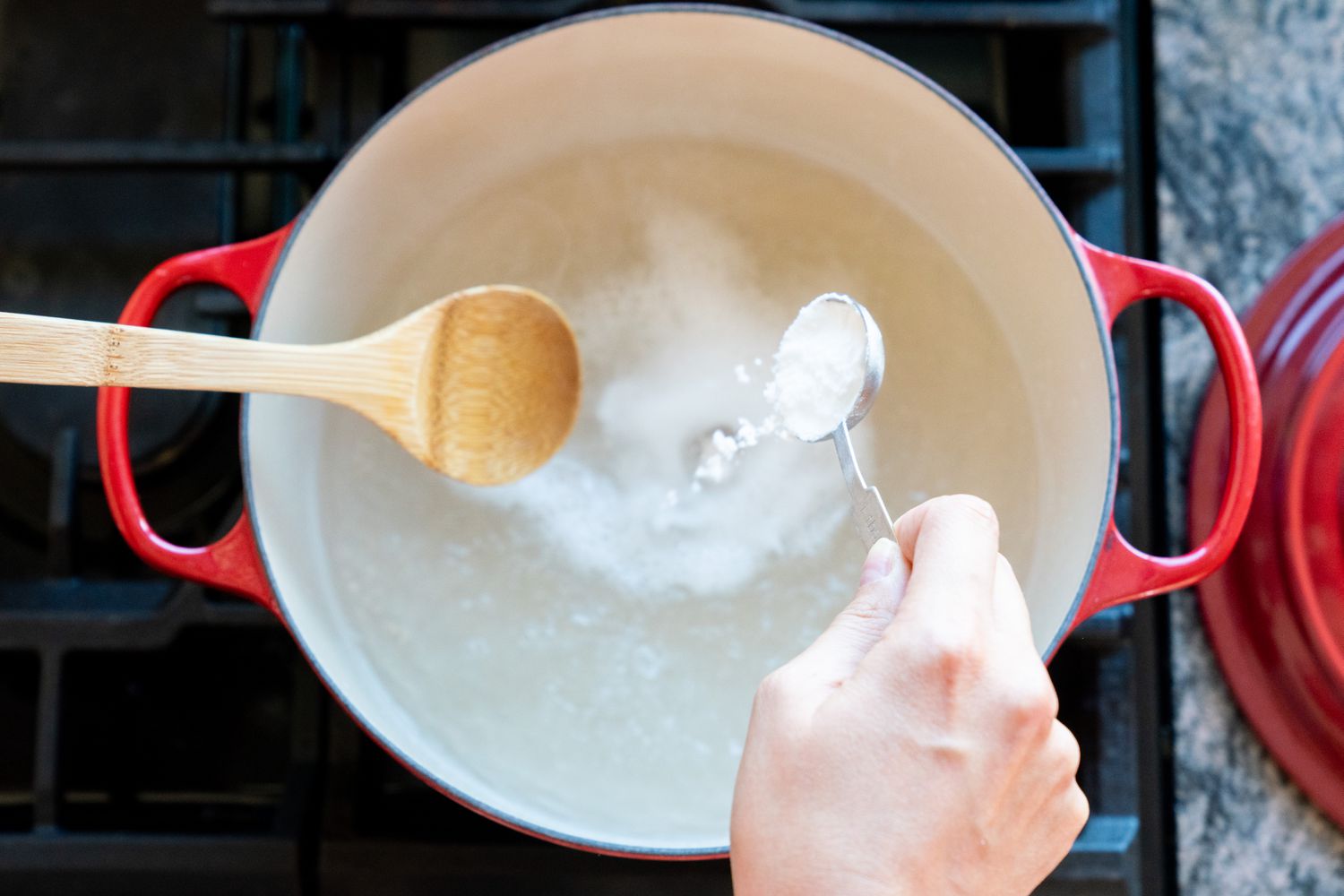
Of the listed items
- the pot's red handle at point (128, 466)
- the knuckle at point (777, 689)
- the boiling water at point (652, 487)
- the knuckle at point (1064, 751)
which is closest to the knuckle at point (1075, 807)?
the knuckle at point (1064, 751)

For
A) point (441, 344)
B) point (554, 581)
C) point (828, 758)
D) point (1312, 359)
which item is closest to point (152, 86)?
point (441, 344)

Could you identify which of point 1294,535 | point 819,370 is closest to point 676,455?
point 819,370

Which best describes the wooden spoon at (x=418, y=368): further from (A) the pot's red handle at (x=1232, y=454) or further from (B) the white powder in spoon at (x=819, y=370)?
(A) the pot's red handle at (x=1232, y=454)

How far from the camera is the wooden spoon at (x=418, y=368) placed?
0.43 meters

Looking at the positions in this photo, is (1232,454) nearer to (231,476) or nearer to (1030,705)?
(1030,705)

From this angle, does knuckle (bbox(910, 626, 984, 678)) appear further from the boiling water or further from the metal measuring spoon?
the boiling water

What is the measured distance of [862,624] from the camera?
410 millimetres

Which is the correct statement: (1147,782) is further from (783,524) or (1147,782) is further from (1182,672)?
(783,524)

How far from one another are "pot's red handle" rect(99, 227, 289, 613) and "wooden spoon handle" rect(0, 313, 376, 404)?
0.14ft

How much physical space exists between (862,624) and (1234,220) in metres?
0.41

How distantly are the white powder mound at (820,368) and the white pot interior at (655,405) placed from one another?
0.26 ft

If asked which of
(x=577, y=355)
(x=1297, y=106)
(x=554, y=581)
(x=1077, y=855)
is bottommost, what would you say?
(x=1077, y=855)

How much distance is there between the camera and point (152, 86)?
2.14 feet

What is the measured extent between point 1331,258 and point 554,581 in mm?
492
